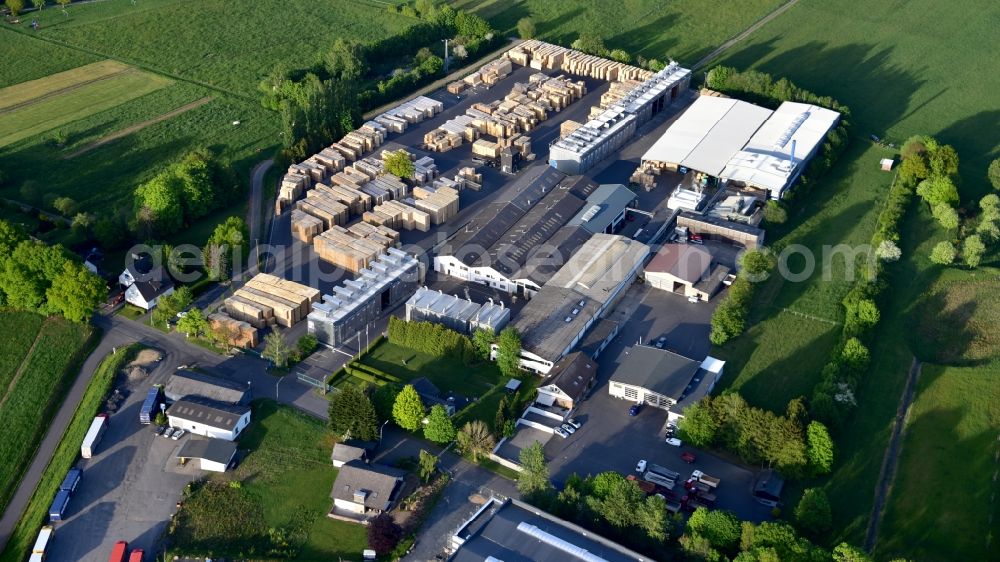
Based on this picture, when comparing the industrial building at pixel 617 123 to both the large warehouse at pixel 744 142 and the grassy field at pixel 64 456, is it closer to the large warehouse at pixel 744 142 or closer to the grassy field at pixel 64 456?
the large warehouse at pixel 744 142

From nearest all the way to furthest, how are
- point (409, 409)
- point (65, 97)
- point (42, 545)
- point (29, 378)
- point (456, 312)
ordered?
point (42, 545)
point (409, 409)
point (29, 378)
point (456, 312)
point (65, 97)

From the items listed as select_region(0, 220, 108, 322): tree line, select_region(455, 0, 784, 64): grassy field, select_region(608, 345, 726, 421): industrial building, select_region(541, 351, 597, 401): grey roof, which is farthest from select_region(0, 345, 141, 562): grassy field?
select_region(455, 0, 784, 64): grassy field

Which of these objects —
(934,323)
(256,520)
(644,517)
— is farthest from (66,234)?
(934,323)

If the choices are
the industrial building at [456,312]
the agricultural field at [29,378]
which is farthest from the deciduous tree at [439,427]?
the agricultural field at [29,378]

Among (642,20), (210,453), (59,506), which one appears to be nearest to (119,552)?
(59,506)

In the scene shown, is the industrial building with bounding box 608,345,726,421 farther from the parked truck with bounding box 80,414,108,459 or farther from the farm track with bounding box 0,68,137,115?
the farm track with bounding box 0,68,137,115

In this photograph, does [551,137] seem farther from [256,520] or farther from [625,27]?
[256,520]

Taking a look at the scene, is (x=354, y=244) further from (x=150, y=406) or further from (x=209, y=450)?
(x=209, y=450)
